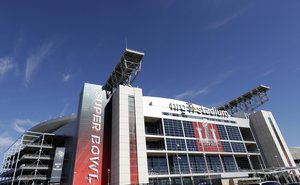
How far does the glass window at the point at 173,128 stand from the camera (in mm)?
59631

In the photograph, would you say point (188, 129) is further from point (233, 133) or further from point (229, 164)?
point (233, 133)

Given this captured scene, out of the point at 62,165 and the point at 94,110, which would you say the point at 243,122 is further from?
the point at 62,165

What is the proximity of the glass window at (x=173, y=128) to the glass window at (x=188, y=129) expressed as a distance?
6.16 ft

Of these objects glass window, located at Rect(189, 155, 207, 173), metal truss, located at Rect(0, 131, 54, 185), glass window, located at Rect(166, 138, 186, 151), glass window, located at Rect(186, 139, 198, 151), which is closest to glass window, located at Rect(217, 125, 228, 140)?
glass window, located at Rect(189, 155, 207, 173)

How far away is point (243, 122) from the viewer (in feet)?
262

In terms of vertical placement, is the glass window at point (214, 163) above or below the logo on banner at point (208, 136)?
below

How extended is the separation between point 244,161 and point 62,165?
6171 cm

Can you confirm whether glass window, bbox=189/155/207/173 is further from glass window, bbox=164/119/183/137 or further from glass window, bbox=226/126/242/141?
glass window, bbox=226/126/242/141

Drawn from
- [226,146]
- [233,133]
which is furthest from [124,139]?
[233,133]

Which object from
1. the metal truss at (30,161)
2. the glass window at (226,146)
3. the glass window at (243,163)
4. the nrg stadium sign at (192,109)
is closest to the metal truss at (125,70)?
the nrg stadium sign at (192,109)

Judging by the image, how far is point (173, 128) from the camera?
60875 mm

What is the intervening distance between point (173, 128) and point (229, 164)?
23.5m

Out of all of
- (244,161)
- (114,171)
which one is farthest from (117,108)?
(244,161)

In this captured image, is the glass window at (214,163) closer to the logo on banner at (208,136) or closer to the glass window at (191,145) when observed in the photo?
the logo on banner at (208,136)
